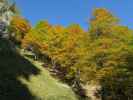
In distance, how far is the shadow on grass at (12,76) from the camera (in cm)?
3503

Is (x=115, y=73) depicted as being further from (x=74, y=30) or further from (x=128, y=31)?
(x=74, y=30)

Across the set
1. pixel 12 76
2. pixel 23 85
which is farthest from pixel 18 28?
pixel 23 85

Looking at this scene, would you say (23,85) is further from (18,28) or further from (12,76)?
(18,28)

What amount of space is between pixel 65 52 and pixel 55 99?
17.2m

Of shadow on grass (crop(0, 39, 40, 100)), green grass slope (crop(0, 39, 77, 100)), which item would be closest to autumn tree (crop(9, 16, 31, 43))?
→ shadow on grass (crop(0, 39, 40, 100))

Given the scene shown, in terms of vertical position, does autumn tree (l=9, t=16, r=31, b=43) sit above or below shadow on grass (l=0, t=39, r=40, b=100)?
above

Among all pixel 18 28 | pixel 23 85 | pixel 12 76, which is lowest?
pixel 23 85

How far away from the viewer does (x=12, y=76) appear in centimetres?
4050

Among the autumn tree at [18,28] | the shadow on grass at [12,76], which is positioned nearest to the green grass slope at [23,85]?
the shadow on grass at [12,76]

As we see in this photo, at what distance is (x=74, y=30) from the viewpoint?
201 feet

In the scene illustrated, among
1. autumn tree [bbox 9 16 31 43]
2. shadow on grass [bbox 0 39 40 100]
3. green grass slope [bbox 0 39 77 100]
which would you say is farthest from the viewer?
autumn tree [bbox 9 16 31 43]

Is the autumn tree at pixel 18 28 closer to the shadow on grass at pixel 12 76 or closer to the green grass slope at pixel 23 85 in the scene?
the shadow on grass at pixel 12 76

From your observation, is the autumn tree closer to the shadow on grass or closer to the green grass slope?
the shadow on grass

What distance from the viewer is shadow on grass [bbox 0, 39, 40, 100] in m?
35.0
